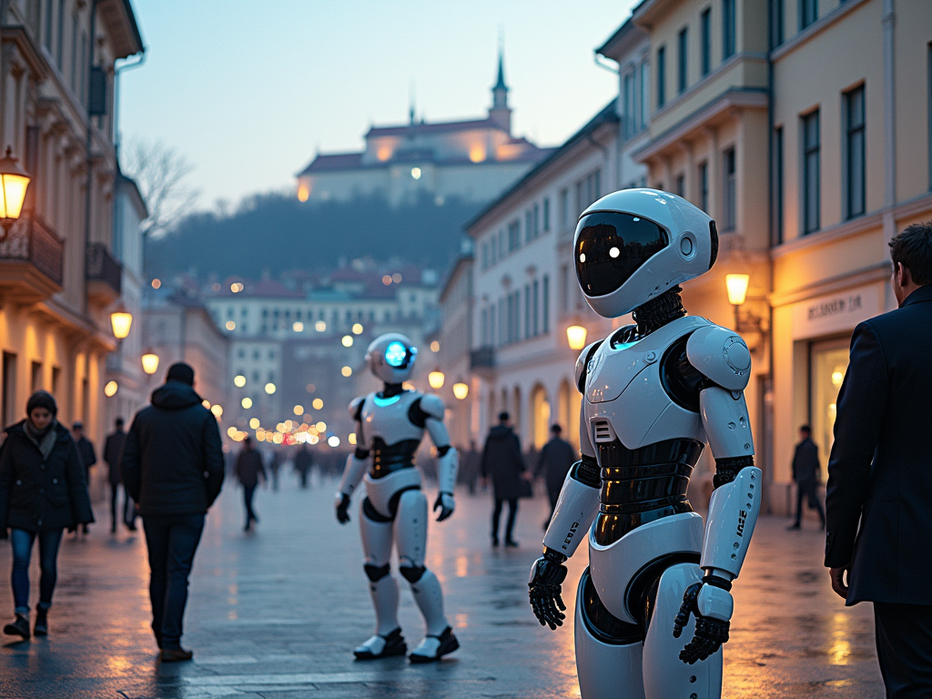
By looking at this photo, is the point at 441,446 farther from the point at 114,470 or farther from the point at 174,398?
the point at 114,470

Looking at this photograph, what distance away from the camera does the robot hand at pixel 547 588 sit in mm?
4906

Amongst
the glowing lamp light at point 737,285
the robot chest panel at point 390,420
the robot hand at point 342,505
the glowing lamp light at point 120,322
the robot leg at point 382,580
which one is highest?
the glowing lamp light at point 737,285

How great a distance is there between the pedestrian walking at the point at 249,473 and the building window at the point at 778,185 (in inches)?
424

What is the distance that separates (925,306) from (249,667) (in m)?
5.39

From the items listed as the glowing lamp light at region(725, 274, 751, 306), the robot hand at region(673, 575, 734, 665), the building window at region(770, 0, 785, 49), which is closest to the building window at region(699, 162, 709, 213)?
the building window at region(770, 0, 785, 49)

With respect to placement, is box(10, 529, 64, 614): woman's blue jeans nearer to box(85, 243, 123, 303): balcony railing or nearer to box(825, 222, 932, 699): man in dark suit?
box(825, 222, 932, 699): man in dark suit

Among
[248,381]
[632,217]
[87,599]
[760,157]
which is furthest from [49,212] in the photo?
[248,381]

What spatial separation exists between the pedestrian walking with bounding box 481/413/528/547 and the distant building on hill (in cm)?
14827

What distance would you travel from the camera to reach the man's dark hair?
4.27m

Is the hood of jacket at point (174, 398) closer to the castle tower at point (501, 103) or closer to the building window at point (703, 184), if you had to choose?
the building window at point (703, 184)

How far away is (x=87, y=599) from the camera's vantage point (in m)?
12.1

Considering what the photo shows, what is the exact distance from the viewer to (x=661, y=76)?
32.0 metres

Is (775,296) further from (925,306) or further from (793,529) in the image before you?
(925,306)

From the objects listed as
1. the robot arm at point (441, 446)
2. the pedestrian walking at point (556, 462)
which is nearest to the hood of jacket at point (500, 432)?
the pedestrian walking at point (556, 462)
